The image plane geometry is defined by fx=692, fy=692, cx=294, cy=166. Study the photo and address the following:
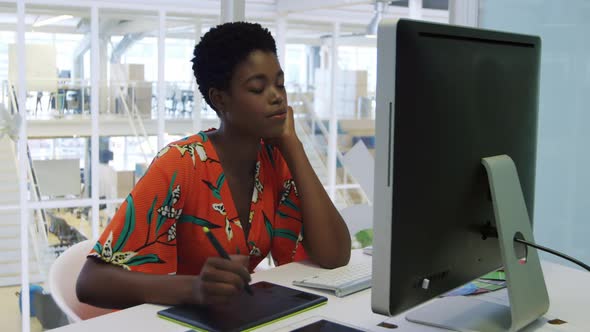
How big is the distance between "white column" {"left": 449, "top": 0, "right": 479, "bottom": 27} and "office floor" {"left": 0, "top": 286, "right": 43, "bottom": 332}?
15.5 feet

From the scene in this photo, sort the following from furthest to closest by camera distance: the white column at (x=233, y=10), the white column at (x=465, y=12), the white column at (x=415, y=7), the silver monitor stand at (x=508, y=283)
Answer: the white column at (x=415, y=7), the white column at (x=233, y=10), the white column at (x=465, y=12), the silver monitor stand at (x=508, y=283)

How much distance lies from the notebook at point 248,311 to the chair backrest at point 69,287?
36 cm

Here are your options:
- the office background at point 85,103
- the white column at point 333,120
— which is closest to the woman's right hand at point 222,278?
the office background at point 85,103

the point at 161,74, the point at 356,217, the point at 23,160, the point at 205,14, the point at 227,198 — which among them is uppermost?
the point at 205,14

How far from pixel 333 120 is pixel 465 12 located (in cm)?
526

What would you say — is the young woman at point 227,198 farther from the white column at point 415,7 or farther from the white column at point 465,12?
the white column at point 415,7

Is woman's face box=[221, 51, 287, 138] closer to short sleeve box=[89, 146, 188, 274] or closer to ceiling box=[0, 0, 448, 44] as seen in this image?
short sleeve box=[89, 146, 188, 274]

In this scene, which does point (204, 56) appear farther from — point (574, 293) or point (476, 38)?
point (574, 293)

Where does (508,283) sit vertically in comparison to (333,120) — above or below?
below

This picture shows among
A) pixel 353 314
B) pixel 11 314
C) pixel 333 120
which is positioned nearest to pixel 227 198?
pixel 353 314

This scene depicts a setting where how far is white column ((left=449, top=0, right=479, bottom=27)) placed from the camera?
8.18 ft

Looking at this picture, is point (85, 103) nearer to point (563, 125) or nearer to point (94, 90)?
point (94, 90)

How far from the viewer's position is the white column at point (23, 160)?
17.8 ft

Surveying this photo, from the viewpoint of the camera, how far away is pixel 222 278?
125 centimetres
